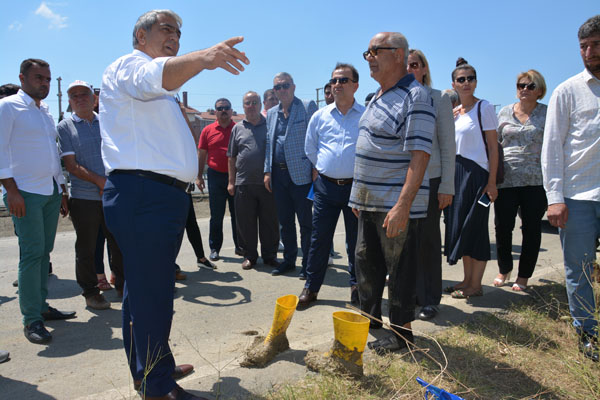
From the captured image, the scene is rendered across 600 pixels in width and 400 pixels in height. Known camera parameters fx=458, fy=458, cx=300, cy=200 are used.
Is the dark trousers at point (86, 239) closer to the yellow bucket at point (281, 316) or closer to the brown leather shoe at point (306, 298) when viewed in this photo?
the brown leather shoe at point (306, 298)

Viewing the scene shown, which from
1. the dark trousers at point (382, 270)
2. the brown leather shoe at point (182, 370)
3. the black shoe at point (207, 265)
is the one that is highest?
the dark trousers at point (382, 270)

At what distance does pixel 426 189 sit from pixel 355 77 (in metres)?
1.90

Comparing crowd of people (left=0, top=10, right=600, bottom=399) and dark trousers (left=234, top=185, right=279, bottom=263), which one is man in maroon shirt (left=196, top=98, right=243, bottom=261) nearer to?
dark trousers (left=234, top=185, right=279, bottom=263)

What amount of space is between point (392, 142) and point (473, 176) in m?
1.78

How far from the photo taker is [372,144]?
317 cm

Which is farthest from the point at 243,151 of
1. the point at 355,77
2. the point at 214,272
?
the point at 355,77

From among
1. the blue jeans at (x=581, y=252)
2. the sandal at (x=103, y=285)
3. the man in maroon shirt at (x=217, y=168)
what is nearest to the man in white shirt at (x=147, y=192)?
the blue jeans at (x=581, y=252)

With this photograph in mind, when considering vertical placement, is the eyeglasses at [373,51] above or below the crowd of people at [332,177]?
above

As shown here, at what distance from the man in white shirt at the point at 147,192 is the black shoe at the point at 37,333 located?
147 cm

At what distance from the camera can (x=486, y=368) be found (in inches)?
118

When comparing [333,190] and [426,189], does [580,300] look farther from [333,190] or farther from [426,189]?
[333,190]

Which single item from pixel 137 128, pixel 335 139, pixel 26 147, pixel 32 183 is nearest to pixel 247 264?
pixel 335 139

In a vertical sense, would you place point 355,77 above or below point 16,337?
above

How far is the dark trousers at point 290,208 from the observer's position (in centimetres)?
557
